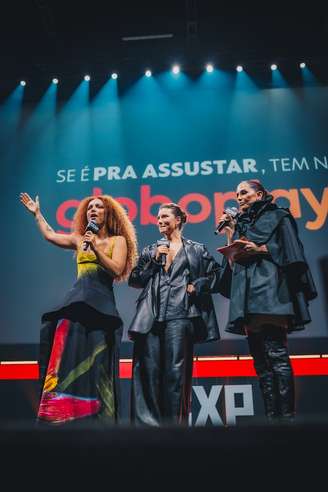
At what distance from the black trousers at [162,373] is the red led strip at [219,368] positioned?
50.7 inches

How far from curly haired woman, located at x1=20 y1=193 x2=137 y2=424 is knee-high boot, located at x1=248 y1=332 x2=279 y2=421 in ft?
2.32

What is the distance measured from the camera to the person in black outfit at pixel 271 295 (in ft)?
7.75

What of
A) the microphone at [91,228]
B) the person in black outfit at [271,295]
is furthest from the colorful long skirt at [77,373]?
the person in black outfit at [271,295]

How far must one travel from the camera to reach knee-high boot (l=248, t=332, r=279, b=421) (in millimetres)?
2338

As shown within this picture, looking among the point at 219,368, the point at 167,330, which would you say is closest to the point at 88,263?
the point at 167,330

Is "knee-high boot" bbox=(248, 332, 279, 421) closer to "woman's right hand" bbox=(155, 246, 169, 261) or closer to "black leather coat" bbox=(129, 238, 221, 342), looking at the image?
"black leather coat" bbox=(129, 238, 221, 342)

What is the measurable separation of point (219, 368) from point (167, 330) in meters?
1.40

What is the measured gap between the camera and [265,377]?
240 cm

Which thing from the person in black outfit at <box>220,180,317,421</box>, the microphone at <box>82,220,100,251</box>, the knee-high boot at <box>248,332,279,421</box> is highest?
the microphone at <box>82,220,100,251</box>

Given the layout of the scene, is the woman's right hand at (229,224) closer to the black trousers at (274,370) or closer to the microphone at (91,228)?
the black trousers at (274,370)

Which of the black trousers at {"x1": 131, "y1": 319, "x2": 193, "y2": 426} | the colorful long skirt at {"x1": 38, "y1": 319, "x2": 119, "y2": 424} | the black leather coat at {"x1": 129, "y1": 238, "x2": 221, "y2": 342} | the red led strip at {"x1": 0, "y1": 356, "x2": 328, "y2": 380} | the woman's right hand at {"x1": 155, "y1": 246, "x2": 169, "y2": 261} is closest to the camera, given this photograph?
the colorful long skirt at {"x1": 38, "y1": 319, "x2": 119, "y2": 424}

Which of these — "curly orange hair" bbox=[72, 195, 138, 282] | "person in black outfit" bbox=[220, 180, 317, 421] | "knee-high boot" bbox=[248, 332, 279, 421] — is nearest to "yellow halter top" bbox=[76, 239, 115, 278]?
"curly orange hair" bbox=[72, 195, 138, 282]
